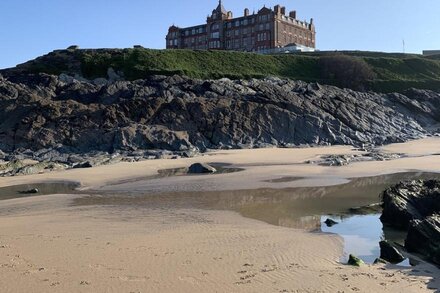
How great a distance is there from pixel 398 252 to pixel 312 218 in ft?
14.8

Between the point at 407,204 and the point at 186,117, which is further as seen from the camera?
the point at 186,117

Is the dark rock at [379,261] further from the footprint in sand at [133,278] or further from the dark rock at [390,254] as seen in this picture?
the footprint in sand at [133,278]

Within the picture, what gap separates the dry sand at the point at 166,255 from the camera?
318 inches

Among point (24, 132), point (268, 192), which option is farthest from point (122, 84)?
point (268, 192)

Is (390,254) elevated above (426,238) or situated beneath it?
situated beneath

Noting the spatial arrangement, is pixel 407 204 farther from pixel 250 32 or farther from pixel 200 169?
pixel 250 32

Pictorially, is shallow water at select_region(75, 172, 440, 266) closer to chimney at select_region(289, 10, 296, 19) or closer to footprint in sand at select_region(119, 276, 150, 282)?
footprint in sand at select_region(119, 276, 150, 282)

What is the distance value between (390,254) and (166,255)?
5008 millimetres

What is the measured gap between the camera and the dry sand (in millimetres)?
8086

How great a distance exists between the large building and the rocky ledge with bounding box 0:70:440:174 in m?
46.2

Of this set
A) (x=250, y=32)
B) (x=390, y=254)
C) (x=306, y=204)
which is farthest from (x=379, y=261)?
(x=250, y=32)

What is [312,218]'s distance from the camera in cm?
1462

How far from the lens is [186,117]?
130 ft

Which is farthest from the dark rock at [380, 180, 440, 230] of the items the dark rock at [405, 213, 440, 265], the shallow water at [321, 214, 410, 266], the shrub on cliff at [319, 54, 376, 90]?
the shrub on cliff at [319, 54, 376, 90]
